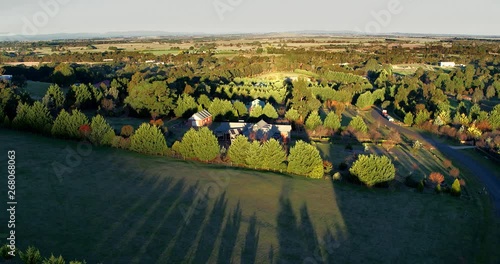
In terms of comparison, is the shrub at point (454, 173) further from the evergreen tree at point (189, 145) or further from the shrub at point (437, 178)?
the evergreen tree at point (189, 145)

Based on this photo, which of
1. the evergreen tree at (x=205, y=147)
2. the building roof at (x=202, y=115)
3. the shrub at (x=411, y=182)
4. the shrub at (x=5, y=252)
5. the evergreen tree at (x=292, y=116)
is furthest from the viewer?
the evergreen tree at (x=292, y=116)

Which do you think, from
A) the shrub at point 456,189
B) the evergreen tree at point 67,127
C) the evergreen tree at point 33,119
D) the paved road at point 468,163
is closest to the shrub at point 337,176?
the shrub at point 456,189

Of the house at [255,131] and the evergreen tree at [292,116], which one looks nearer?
the house at [255,131]

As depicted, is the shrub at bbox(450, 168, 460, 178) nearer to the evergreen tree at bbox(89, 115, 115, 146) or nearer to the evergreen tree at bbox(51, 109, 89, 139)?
the evergreen tree at bbox(89, 115, 115, 146)

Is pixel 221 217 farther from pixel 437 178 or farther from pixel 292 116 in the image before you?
pixel 292 116

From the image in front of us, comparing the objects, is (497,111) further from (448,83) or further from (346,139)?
(448,83)

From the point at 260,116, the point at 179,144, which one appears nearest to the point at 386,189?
the point at 179,144
